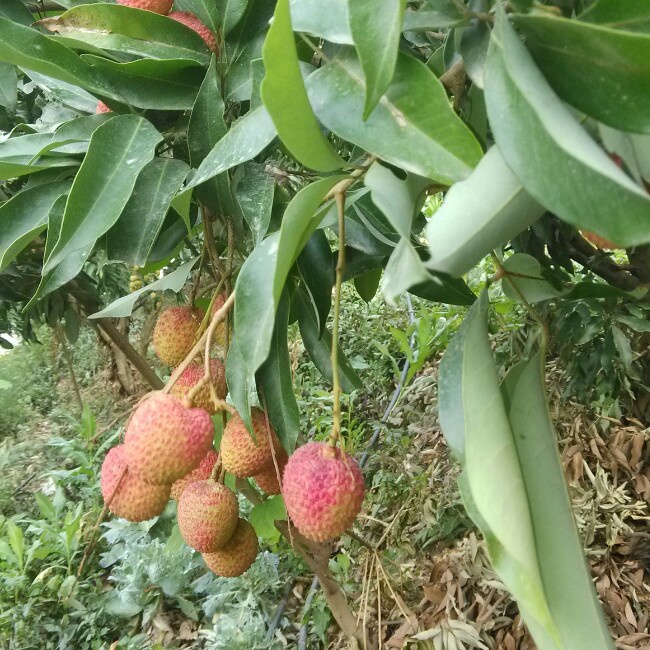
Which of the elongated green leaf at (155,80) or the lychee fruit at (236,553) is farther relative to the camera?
the lychee fruit at (236,553)

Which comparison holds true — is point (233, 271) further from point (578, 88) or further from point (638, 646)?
point (638, 646)

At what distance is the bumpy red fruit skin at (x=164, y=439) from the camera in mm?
442

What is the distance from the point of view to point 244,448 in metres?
0.51

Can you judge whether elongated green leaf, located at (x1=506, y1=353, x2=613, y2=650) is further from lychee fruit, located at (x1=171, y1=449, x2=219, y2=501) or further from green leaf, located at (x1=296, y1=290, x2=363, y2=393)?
lychee fruit, located at (x1=171, y1=449, x2=219, y2=501)

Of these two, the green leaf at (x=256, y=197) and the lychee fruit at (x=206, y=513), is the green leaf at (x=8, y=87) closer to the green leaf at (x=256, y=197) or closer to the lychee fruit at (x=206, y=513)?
the green leaf at (x=256, y=197)

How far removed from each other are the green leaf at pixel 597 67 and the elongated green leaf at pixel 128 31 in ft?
1.09

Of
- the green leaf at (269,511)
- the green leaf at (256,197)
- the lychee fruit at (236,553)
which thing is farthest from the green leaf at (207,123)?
the green leaf at (269,511)

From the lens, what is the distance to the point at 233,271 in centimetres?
54

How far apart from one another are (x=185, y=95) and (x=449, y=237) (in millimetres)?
342

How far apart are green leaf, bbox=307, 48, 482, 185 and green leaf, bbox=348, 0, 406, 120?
0.12 ft

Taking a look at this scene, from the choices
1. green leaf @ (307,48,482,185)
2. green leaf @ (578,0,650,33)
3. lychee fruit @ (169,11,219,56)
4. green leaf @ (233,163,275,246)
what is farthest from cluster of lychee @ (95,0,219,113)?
green leaf @ (578,0,650,33)

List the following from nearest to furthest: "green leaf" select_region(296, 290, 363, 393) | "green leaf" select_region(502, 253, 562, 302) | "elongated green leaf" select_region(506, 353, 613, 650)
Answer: "elongated green leaf" select_region(506, 353, 613, 650)
"green leaf" select_region(502, 253, 562, 302)
"green leaf" select_region(296, 290, 363, 393)

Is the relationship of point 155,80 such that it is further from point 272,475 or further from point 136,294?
point 272,475

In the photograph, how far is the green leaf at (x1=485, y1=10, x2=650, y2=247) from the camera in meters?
0.20
